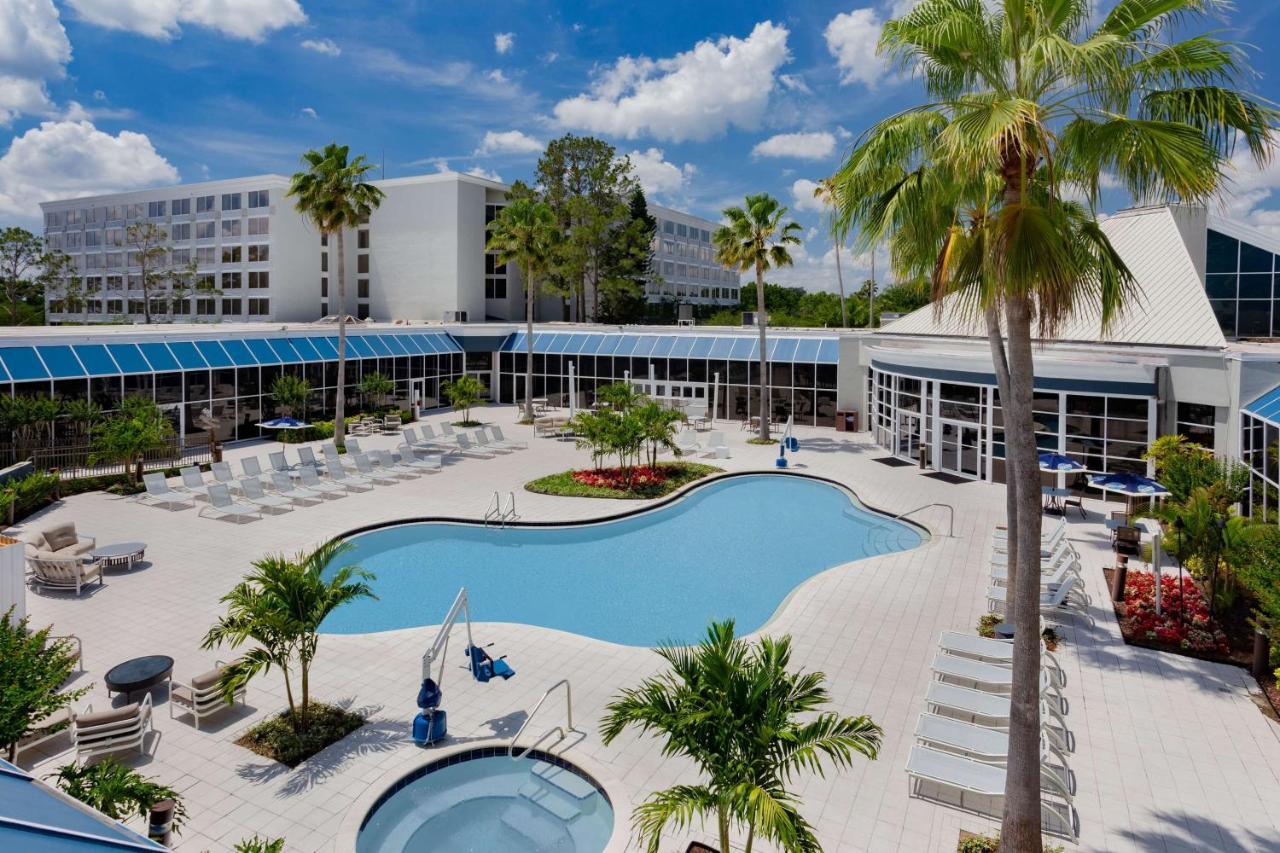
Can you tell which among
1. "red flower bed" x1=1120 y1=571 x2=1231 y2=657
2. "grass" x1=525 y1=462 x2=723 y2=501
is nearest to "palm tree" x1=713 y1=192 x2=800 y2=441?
"grass" x1=525 y1=462 x2=723 y2=501

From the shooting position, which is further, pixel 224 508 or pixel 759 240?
pixel 759 240

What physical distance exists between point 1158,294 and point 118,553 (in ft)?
91.0

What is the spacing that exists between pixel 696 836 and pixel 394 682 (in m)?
5.11

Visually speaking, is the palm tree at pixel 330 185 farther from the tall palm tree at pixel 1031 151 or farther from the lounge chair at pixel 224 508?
the tall palm tree at pixel 1031 151

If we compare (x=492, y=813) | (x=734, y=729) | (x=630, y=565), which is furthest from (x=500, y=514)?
(x=734, y=729)

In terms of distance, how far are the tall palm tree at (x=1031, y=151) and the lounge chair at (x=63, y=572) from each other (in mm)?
14722

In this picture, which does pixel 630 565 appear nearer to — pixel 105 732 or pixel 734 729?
pixel 105 732

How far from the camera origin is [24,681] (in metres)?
6.43

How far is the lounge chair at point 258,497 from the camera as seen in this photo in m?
19.8

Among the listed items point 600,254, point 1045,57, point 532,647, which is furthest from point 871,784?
point 600,254

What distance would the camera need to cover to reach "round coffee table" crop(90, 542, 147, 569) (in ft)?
48.3

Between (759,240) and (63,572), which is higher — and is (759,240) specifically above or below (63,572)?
above

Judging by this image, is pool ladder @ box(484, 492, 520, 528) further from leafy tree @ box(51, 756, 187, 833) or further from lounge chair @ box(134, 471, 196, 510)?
leafy tree @ box(51, 756, 187, 833)

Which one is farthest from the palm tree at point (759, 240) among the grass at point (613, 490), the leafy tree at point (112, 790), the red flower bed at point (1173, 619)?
the leafy tree at point (112, 790)
